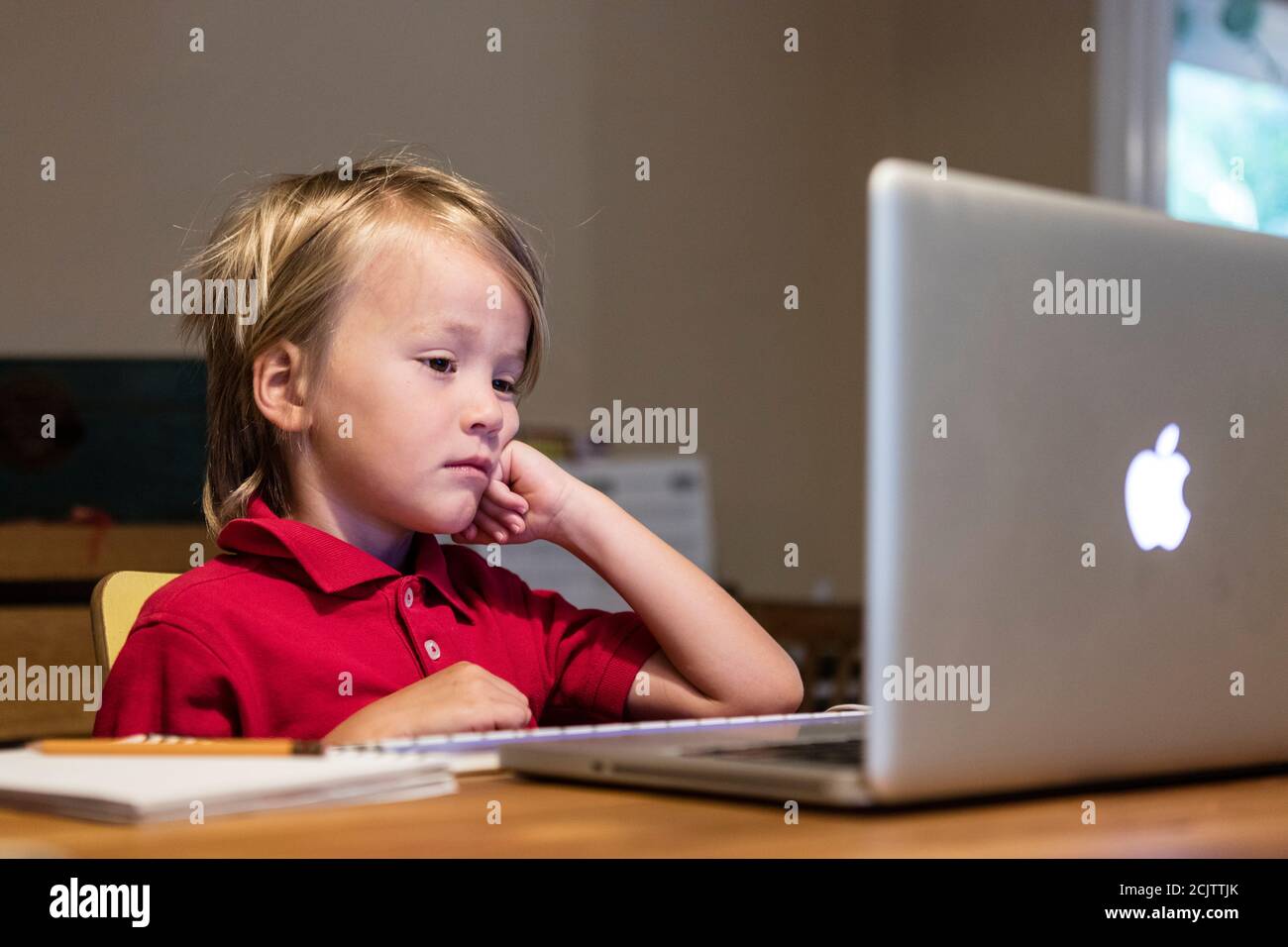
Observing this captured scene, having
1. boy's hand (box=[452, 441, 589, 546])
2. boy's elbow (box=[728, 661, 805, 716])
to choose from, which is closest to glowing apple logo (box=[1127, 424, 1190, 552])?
boy's elbow (box=[728, 661, 805, 716])

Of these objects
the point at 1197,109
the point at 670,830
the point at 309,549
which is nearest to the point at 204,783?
the point at 670,830

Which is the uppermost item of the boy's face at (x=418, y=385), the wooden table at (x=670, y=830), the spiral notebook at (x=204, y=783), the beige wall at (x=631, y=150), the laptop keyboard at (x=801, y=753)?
the beige wall at (x=631, y=150)

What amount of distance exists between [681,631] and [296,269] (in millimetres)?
446

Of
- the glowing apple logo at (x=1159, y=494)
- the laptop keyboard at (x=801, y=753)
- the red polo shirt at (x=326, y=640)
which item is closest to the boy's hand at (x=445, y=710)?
the red polo shirt at (x=326, y=640)

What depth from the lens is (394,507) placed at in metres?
1.16

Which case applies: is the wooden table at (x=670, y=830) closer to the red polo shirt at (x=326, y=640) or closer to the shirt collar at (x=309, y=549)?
the red polo shirt at (x=326, y=640)

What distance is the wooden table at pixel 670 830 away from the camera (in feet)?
1.81

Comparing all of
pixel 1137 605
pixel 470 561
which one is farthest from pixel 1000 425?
pixel 470 561

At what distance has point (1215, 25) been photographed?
3.39 metres

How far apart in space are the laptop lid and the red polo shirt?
39 cm

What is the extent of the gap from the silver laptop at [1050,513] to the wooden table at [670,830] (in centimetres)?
2

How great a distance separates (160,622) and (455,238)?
0.40 m

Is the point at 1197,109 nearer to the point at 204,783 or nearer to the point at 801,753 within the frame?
the point at 801,753

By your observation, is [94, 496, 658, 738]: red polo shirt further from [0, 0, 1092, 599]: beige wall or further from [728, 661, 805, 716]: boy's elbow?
[0, 0, 1092, 599]: beige wall
